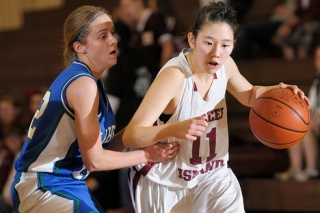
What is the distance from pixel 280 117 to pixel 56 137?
3.86ft

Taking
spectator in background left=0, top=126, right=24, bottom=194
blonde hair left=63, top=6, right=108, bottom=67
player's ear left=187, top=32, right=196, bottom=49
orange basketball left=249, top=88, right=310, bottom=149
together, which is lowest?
spectator in background left=0, top=126, right=24, bottom=194

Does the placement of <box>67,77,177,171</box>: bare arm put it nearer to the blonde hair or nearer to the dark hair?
the blonde hair

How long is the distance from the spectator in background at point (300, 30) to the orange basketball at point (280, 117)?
3.43m

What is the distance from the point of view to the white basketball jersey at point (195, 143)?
3275mm

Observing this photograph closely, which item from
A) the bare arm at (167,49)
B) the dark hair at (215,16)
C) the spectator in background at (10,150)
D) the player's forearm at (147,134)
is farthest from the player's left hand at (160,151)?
the spectator in background at (10,150)

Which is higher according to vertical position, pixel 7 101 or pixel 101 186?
pixel 7 101

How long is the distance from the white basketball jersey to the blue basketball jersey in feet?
1.56

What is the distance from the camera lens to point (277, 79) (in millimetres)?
6582

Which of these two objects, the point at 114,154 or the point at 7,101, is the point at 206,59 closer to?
the point at 114,154

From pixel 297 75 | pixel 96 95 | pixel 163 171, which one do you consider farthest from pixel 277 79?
pixel 96 95

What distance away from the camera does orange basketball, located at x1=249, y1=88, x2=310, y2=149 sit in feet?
10.5

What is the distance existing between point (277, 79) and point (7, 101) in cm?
304

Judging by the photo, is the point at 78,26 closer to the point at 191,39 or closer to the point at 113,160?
the point at 191,39

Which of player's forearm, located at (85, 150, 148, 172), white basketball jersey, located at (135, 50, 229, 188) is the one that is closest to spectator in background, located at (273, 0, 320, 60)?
white basketball jersey, located at (135, 50, 229, 188)
